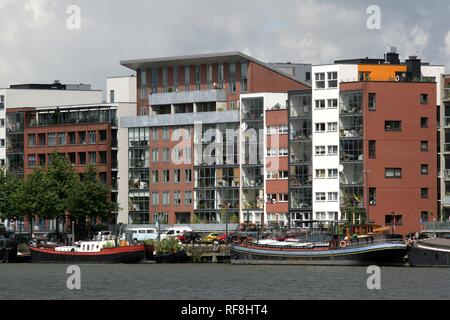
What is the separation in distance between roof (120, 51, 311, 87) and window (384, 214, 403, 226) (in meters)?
28.9

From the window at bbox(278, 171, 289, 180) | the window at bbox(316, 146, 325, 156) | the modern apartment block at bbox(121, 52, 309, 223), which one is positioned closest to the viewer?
the window at bbox(316, 146, 325, 156)

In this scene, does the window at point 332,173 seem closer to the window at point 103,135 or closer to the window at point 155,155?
the window at point 155,155

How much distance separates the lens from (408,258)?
132875mm

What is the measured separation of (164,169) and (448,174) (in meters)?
38.3

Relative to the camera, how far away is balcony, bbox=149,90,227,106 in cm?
18275

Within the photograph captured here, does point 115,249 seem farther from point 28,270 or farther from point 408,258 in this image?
point 408,258

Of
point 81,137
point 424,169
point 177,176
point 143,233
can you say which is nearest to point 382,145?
point 424,169

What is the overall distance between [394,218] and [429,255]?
3320 centimetres

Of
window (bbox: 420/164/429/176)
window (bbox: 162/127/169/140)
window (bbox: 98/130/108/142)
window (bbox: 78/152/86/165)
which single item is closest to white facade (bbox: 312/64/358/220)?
window (bbox: 420/164/429/176)

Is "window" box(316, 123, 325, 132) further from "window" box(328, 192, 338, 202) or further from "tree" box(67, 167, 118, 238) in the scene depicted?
"tree" box(67, 167, 118, 238)

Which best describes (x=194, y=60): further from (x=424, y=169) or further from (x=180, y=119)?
(x=424, y=169)

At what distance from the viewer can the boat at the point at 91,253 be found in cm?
14350

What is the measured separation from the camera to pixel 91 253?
14500 cm

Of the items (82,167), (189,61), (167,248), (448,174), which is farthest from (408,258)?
(82,167)
